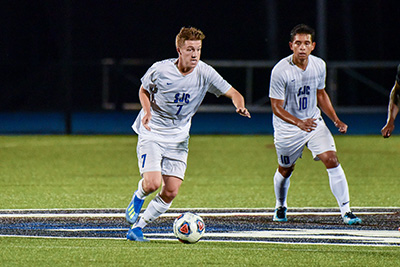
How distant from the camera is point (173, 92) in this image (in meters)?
8.09

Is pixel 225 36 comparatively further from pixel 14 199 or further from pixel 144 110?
pixel 144 110

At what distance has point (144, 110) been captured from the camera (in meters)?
7.85

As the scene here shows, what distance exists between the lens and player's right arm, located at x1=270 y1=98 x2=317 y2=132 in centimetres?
878

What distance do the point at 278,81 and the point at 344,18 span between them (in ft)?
82.3

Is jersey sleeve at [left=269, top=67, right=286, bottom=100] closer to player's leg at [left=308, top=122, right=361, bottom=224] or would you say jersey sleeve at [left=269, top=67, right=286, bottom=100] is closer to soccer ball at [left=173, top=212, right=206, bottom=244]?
player's leg at [left=308, top=122, right=361, bottom=224]

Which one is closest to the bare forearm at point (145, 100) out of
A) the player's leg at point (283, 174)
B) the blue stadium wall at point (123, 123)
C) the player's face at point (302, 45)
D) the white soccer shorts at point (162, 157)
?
the white soccer shorts at point (162, 157)

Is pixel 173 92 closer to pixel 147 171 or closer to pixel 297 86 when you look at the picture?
pixel 147 171

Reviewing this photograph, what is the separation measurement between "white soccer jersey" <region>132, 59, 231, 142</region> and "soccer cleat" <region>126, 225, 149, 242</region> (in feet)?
2.71

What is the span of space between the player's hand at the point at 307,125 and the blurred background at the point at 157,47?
16.3 meters

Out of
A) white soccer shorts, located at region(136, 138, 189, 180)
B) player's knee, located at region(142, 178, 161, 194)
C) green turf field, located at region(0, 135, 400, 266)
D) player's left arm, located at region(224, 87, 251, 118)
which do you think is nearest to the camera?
green turf field, located at region(0, 135, 400, 266)

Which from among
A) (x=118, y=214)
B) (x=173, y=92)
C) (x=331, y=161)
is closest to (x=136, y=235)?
(x=173, y=92)

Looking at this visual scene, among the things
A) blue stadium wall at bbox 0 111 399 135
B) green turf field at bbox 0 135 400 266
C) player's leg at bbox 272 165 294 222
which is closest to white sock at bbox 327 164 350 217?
player's leg at bbox 272 165 294 222

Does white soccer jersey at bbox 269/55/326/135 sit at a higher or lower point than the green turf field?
higher

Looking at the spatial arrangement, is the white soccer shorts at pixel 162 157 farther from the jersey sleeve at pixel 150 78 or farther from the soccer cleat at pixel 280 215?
the soccer cleat at pixel 280 215
